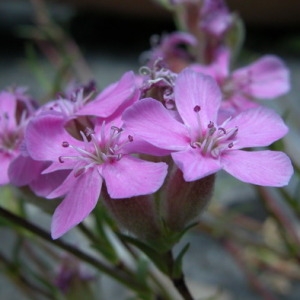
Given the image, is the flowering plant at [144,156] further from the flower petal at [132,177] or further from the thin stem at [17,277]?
the thin stem at [17,277]

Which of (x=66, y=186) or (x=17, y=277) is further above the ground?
(x=66, y=186)

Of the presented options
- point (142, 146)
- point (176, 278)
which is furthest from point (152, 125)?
point (176, 278)

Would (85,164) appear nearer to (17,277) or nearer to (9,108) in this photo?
(9,108)

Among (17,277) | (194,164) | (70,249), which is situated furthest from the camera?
(17,277)

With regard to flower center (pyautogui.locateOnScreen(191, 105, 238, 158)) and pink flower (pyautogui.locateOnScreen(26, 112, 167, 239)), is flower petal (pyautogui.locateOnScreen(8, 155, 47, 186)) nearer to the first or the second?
pink flower (pyautogui.locateOnScreen(26, 112, 167, 239))

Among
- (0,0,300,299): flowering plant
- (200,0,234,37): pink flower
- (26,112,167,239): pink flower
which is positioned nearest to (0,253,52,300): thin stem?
(0,0,300,299): flowering plant

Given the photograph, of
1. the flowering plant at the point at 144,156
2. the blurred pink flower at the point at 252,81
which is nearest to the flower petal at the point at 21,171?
the flowering plant at the point at 144,156
